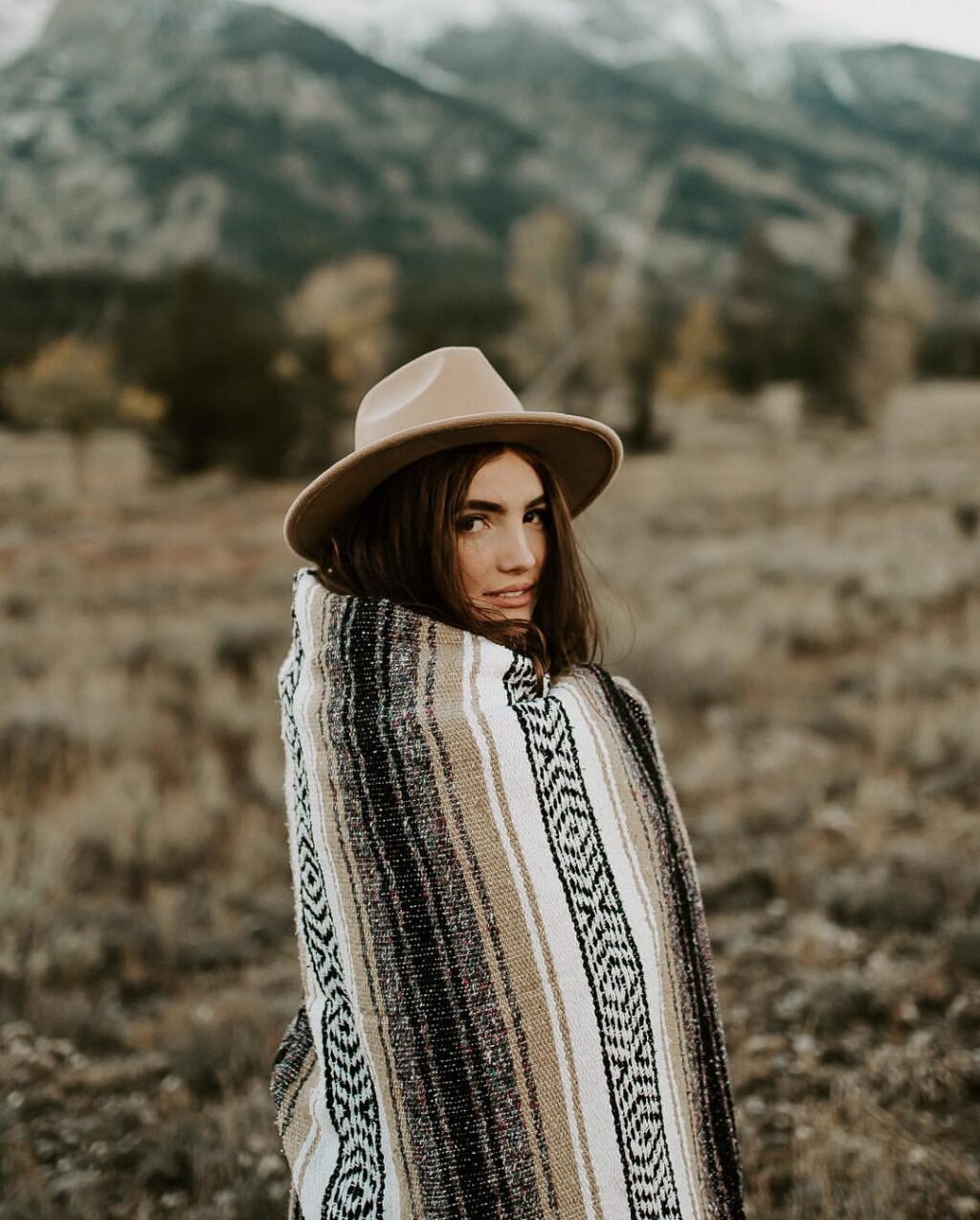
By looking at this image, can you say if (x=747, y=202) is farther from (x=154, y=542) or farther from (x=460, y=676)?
(x=460, y=676)

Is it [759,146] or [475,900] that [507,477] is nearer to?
[475,900]

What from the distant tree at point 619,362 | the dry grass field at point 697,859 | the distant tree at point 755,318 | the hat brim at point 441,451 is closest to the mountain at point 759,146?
the distant tree at point 755,318

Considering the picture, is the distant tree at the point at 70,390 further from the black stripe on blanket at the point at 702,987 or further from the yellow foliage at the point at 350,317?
the black stripe on blanket at the point at 702,987

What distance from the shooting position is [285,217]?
355 feet

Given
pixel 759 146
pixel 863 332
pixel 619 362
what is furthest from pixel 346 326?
pixel 759 146

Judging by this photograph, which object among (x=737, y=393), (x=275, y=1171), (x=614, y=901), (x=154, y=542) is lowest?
(x=275, y=1171)

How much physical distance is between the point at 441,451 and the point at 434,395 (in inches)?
4.0

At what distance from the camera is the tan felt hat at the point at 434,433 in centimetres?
155

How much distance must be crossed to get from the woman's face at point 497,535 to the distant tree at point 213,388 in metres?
19.2

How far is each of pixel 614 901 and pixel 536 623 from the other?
595mm

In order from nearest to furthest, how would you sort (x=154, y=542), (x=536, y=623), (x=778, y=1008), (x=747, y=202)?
(x=536, y=623) → (x=778, y=1008) → (x=154, y=542) → (x=747, y=202)

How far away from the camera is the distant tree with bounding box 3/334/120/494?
18344 mm

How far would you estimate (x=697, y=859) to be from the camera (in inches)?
187

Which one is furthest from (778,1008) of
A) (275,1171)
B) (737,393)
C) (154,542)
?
(737,393)
